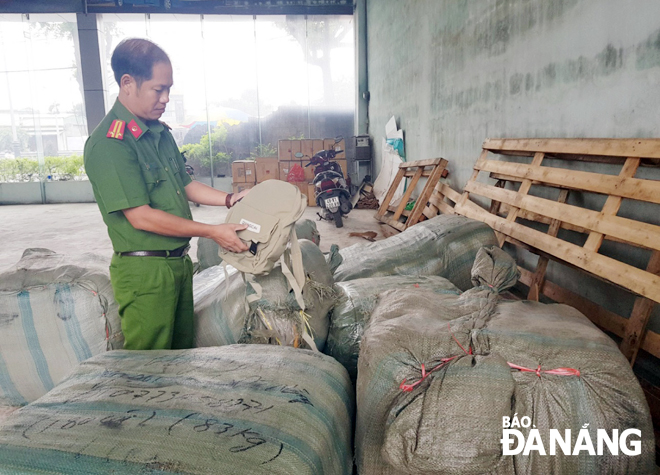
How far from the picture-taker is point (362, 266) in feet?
8.14

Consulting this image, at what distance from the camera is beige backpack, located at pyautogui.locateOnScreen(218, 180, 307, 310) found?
150cm

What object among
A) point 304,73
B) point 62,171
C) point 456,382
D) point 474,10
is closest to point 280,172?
point 304,73

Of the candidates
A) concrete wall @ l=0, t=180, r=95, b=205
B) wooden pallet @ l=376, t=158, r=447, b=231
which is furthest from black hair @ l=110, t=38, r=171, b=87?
concrete wall @ l=0, t=180, r=95, b=205

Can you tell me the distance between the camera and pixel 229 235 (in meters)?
1.46

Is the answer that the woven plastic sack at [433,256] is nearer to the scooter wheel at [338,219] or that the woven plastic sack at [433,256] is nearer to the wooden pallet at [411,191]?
the wooden pallet at [411,191]

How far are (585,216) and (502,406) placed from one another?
150cm

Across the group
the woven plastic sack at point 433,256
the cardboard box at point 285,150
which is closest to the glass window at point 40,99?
the cardboard box at point 285,150

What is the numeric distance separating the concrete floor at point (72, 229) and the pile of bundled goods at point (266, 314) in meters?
2.58

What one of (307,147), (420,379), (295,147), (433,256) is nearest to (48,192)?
(295,147)

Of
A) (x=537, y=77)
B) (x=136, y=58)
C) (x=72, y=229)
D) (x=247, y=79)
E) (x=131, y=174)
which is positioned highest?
(x=247, y=79)

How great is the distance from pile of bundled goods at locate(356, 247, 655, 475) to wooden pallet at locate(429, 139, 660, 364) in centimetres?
88

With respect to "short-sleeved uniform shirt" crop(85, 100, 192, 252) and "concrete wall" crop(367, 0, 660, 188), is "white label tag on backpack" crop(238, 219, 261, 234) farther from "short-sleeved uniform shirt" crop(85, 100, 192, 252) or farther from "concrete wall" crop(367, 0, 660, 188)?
"concrete wall" crop(367, 0, 660, 188)

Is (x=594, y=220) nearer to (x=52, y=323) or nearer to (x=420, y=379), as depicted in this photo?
(x=420, y=379)

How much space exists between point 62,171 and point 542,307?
1042 cm
